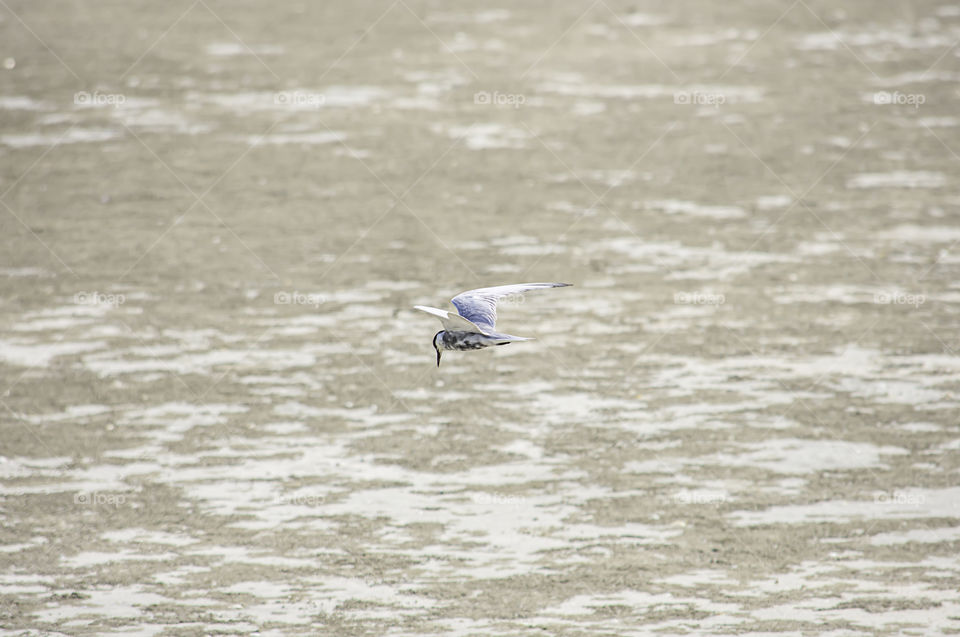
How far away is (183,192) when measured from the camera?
13695 mm

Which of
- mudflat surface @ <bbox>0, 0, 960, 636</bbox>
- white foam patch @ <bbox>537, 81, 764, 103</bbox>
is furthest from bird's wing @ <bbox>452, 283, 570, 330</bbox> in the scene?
white foam patch @ <bbox>537, 81, 764, 103</bbox>

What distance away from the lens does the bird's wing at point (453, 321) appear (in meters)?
5.63

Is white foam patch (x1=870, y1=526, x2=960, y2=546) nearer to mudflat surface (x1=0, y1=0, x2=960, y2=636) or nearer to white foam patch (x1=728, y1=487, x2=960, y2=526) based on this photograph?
mudflat surface (x1=0, y1=0, x2=960, y2=636)

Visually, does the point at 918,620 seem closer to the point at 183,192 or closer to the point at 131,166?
the point at 183,192

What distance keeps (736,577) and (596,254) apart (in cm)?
525

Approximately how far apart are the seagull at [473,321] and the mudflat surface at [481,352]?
170cm

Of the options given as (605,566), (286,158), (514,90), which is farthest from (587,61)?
(605,566)

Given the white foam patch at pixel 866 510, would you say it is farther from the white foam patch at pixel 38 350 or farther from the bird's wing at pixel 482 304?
the white foam patch at pixel 38 350

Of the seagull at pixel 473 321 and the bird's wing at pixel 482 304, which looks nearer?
the seagull at pixel 473 321

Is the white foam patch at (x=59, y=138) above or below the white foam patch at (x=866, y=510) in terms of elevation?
above

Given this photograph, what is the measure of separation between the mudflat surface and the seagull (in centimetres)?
170

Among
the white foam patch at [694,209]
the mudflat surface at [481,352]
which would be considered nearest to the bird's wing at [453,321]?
the mudflat surface at [481,352]

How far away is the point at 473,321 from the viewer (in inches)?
253

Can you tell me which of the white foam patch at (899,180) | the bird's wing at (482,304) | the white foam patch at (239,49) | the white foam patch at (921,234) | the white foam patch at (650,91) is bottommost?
the bird's wing at (482,304)
